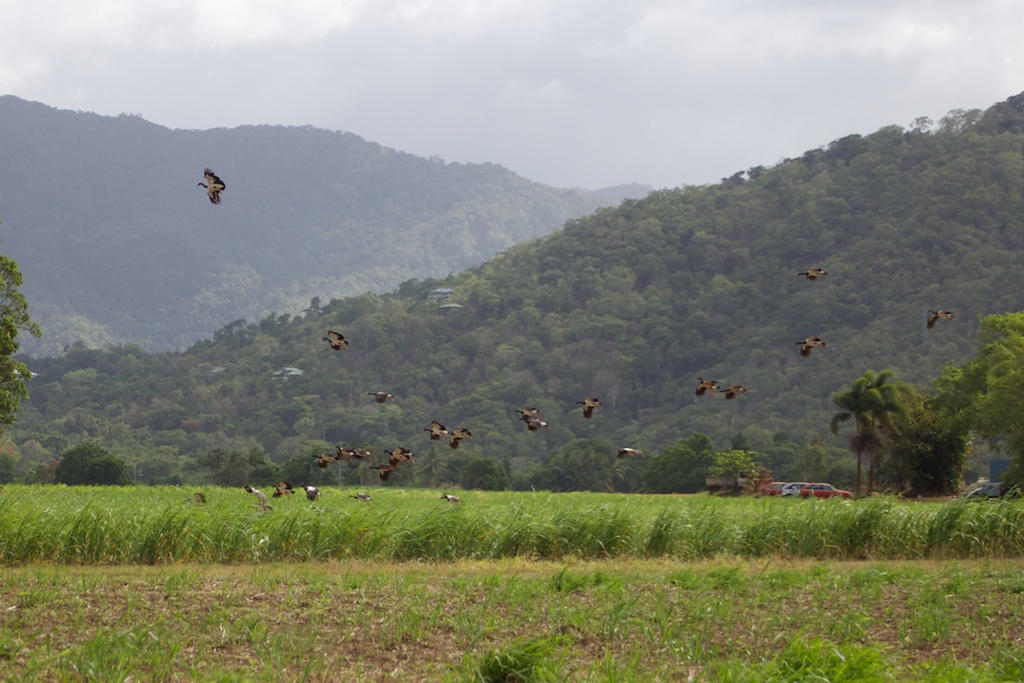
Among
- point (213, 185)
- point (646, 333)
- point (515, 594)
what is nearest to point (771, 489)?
point (515, 594)

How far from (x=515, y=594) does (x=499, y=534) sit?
5431 millimetres

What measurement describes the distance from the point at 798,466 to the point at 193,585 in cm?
5106

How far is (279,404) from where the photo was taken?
108 m

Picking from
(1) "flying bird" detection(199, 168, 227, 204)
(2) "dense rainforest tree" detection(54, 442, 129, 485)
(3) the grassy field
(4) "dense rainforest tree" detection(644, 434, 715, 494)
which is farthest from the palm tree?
(1) "flying bird" detection(199, 168, 227, 204)

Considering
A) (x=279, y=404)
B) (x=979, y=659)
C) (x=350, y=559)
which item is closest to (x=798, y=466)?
(x=350, y=559)

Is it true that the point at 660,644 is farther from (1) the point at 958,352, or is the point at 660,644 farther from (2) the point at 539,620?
(1) the point at 958,352

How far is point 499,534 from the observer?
19594 mm

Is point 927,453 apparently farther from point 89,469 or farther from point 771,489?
point 89,469

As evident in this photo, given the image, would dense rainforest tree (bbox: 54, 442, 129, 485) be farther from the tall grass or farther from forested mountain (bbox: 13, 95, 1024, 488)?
the tall grass

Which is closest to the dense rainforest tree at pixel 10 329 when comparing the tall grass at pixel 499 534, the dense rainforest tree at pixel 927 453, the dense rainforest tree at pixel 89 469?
the tall grass at pixel 499 534

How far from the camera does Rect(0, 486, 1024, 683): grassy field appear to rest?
11.2 m

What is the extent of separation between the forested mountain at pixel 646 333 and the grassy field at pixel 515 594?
53.7 metres

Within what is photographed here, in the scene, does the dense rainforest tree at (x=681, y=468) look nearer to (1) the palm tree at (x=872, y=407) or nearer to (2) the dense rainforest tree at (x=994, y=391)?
(1) the palm tree at (x=872, y=407)

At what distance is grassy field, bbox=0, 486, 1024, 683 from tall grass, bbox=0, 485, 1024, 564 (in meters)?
0.04
